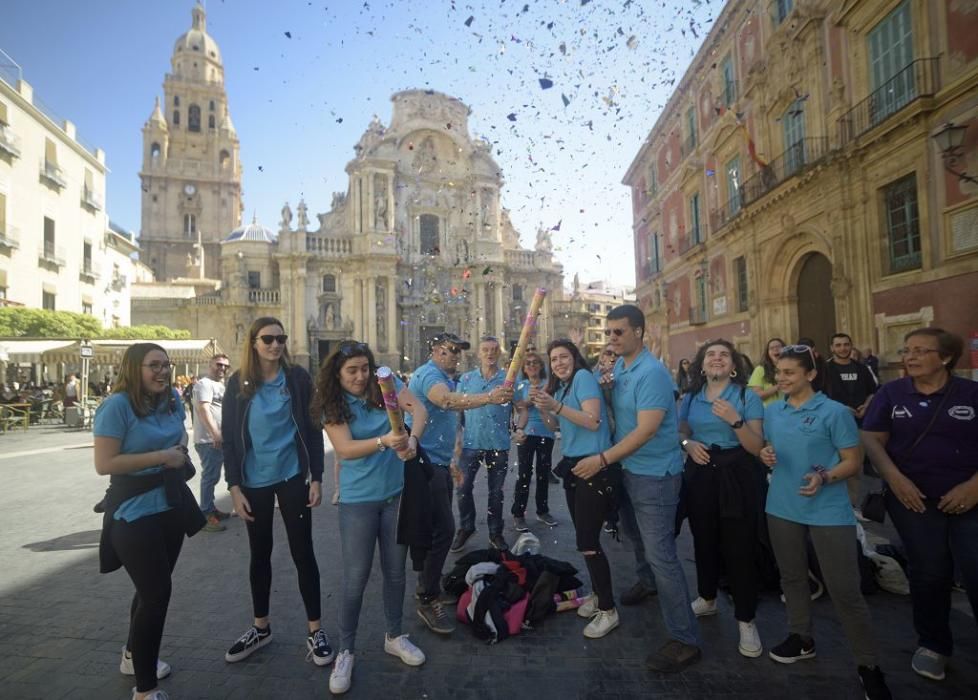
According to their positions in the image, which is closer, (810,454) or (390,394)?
(390,394)

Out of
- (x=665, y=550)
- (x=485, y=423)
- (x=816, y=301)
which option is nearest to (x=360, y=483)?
(x=665, y=550)

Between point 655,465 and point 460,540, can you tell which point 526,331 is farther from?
point 460,540

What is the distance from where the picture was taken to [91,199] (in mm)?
26125

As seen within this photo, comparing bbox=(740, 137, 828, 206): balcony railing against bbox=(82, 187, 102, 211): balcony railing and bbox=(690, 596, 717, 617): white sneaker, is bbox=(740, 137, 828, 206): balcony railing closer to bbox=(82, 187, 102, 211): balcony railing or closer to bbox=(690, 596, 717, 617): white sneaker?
bbox=(690, 596, 717, 617): white sneaker

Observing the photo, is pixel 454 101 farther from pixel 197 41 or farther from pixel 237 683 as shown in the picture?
pixel 237 683

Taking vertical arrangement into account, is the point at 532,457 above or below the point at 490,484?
above

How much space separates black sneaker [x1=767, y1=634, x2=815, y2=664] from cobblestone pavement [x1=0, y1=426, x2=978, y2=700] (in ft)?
0.14

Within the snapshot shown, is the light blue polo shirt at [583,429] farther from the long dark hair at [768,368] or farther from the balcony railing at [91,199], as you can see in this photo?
the balcony railing at [91,199]

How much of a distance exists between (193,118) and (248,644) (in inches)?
2370

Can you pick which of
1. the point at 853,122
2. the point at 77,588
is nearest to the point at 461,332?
the point at 853,122

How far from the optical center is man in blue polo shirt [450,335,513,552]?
511 cm

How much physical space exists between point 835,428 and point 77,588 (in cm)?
582

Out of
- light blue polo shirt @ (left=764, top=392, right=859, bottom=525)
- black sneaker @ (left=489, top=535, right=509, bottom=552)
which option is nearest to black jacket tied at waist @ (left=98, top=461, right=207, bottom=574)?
black sneaker @ (left=489, top=535, right=509, bottom=552)

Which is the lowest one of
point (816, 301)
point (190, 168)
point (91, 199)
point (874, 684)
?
point (874, 684)
